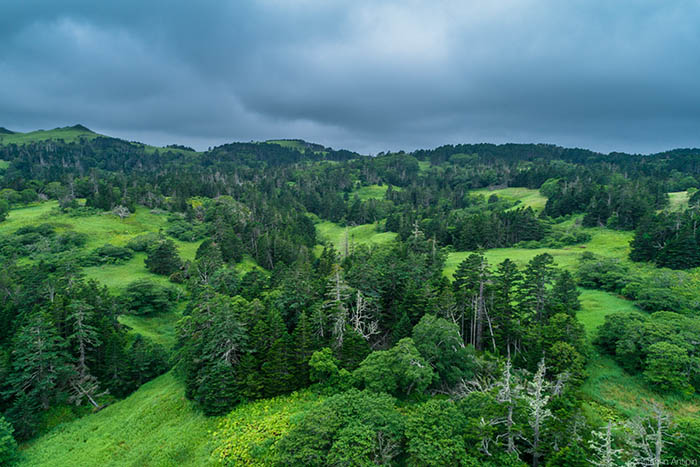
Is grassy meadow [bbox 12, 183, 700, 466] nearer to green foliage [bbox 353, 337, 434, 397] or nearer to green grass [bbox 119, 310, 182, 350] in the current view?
green grass [bbox 119, 310, 182, 350]

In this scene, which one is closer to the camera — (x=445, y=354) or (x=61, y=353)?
(x=445, y=354)

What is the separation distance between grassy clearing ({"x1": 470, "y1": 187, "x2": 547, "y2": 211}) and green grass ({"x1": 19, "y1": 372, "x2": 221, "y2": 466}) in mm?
129880

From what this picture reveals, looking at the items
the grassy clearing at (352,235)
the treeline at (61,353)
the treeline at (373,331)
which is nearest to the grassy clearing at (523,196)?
the grassy clearing at (352,235)

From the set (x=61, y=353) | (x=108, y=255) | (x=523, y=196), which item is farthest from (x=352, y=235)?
(x=61, y=353)

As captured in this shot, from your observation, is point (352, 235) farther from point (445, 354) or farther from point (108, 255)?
point (445, 354)

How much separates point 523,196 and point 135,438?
164m

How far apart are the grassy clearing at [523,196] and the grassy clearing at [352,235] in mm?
62850

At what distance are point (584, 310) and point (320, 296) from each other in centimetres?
3897

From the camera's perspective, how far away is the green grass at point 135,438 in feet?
96.0

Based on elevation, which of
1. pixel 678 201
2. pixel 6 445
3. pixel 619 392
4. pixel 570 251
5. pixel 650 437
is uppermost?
pixel 678 201

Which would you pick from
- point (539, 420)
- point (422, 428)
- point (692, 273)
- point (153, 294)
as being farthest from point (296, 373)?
point (692, 273)

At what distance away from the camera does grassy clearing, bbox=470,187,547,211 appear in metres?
133

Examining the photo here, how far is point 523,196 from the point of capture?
153000mm

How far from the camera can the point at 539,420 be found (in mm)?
21375
